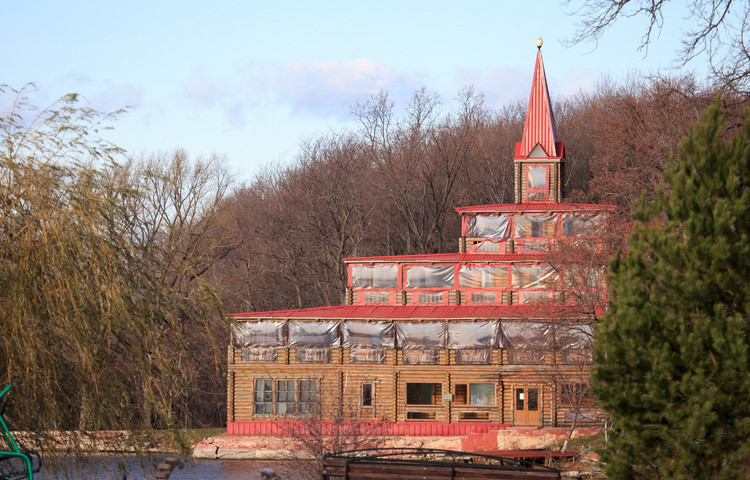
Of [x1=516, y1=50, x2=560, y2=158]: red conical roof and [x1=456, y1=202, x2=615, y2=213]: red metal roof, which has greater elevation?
[x1=516, y1=50, x2=560, y2=158]: red conical roof

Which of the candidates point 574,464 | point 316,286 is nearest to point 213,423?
point 316,286

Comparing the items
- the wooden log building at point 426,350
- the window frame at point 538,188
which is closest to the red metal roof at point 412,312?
the wooden log building at point 426,350

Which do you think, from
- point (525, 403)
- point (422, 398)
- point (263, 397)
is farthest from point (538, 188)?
point (263, 397)

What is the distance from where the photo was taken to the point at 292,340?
4088 centimetres

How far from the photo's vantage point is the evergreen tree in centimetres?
1238

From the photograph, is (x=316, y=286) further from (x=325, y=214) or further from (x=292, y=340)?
(x=292, y=340)

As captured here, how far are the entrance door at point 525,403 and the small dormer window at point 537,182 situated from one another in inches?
446

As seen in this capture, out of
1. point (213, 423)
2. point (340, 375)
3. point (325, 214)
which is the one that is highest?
point (325, 214)

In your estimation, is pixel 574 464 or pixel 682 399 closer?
pixel 682 399

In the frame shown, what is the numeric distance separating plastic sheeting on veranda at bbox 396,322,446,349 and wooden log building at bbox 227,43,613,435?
0.04 m

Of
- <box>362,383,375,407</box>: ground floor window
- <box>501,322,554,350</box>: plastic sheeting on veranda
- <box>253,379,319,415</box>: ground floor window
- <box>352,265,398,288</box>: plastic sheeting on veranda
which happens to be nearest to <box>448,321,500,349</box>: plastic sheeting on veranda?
<box>501,322,554,350</box>: plastic sheeting on veranda

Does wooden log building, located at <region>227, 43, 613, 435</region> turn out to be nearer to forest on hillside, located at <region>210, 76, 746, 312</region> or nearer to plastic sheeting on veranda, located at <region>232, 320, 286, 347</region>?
plastic sheeting on veranda, located at <region>232, 320, 286, 347</region>

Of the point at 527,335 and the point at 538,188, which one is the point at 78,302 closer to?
the point at 527,335

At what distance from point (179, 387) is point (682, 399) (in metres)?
→ 7.62
